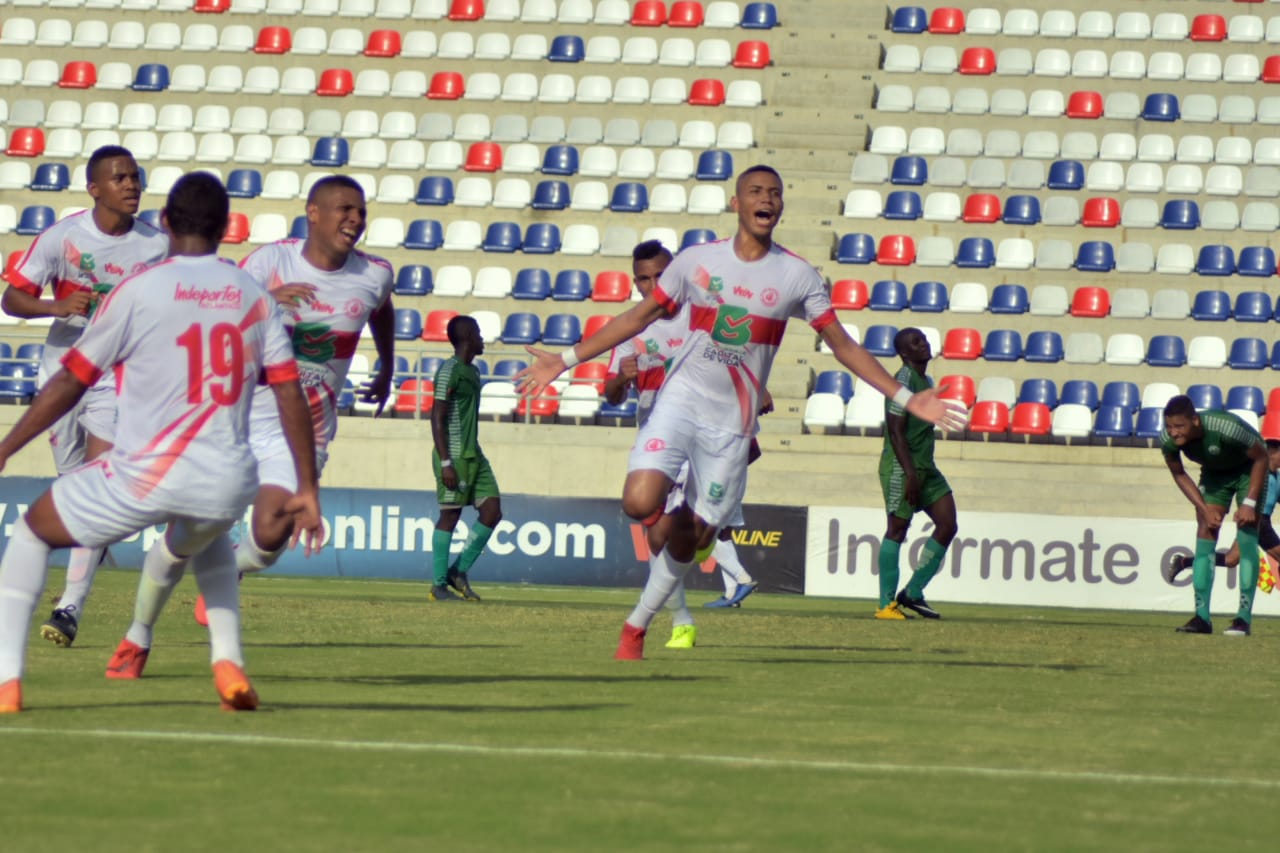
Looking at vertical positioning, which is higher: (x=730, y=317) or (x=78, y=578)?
(x=730, y=317)

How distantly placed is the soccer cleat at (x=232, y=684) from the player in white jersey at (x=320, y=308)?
203 centimetres

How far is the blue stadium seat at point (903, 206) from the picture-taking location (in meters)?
31.6

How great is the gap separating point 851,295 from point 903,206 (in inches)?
97.1

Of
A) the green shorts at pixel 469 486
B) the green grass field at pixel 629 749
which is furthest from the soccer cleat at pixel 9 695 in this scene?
the green shorts at pixel 469 486

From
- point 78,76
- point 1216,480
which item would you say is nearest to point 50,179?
point 78,76

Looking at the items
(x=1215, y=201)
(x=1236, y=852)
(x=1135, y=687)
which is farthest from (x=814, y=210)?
(x=1236, y=852)

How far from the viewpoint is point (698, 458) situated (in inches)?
436

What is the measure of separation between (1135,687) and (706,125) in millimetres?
23445

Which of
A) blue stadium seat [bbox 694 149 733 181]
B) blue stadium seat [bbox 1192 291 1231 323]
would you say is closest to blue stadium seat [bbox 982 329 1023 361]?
blue stadium seat [bbox 1192 291 1231 323]

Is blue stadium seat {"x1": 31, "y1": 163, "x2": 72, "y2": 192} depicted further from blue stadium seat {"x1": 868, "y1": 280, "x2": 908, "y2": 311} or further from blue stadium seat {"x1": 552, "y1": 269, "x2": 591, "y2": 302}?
blue stadium seat {"x1": 868, "y1": 280, "x2": 908, "y2": 311}

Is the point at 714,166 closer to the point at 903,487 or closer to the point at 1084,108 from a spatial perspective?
the point at 1084,108

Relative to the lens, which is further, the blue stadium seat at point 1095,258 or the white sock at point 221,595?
the blue stadium seat at point 1095,258

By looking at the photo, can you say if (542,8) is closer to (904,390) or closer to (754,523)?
(754,523)

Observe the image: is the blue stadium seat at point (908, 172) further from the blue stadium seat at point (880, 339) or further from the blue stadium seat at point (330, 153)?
the blue stadium seat at point (330, 153)
